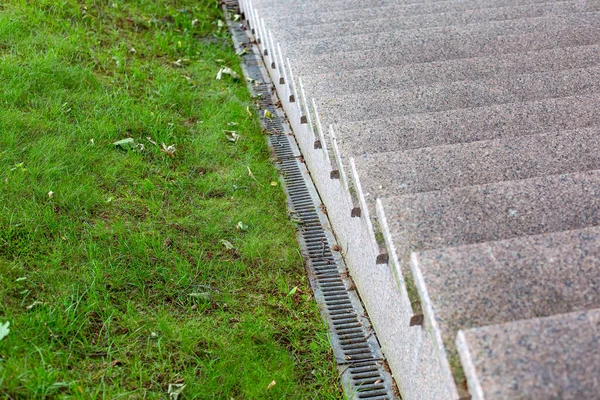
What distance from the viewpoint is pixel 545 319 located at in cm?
164

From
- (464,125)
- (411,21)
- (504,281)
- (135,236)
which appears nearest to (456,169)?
(464,125)

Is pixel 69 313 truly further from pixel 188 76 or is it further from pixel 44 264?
pixel 188 76

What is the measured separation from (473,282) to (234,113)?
2.80 metres

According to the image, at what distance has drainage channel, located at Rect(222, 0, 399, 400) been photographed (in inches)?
104

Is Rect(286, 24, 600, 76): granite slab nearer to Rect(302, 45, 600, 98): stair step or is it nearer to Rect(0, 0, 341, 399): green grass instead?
Rect(302, 45, 600, 98): stair step

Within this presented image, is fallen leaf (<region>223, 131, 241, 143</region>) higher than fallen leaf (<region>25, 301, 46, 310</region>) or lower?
lower

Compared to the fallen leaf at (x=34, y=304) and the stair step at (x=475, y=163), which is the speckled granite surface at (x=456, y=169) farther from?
the fallen leaf at (x=34, y=304)

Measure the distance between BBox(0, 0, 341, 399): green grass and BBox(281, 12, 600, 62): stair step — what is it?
2.18 feet

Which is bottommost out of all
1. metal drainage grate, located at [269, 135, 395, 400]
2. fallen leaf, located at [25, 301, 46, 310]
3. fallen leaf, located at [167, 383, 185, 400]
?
metal drainage grate, located at [269, 135, 395, 400]

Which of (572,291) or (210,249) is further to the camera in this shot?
(210,249)

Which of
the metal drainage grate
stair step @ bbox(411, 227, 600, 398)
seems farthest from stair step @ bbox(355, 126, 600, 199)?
the metal drainage grate

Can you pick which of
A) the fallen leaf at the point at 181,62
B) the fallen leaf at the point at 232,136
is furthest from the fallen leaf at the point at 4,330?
the fallen leaf at the point at 181,62

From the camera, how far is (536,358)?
155 cm

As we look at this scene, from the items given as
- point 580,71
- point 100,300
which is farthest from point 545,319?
point 580,71
